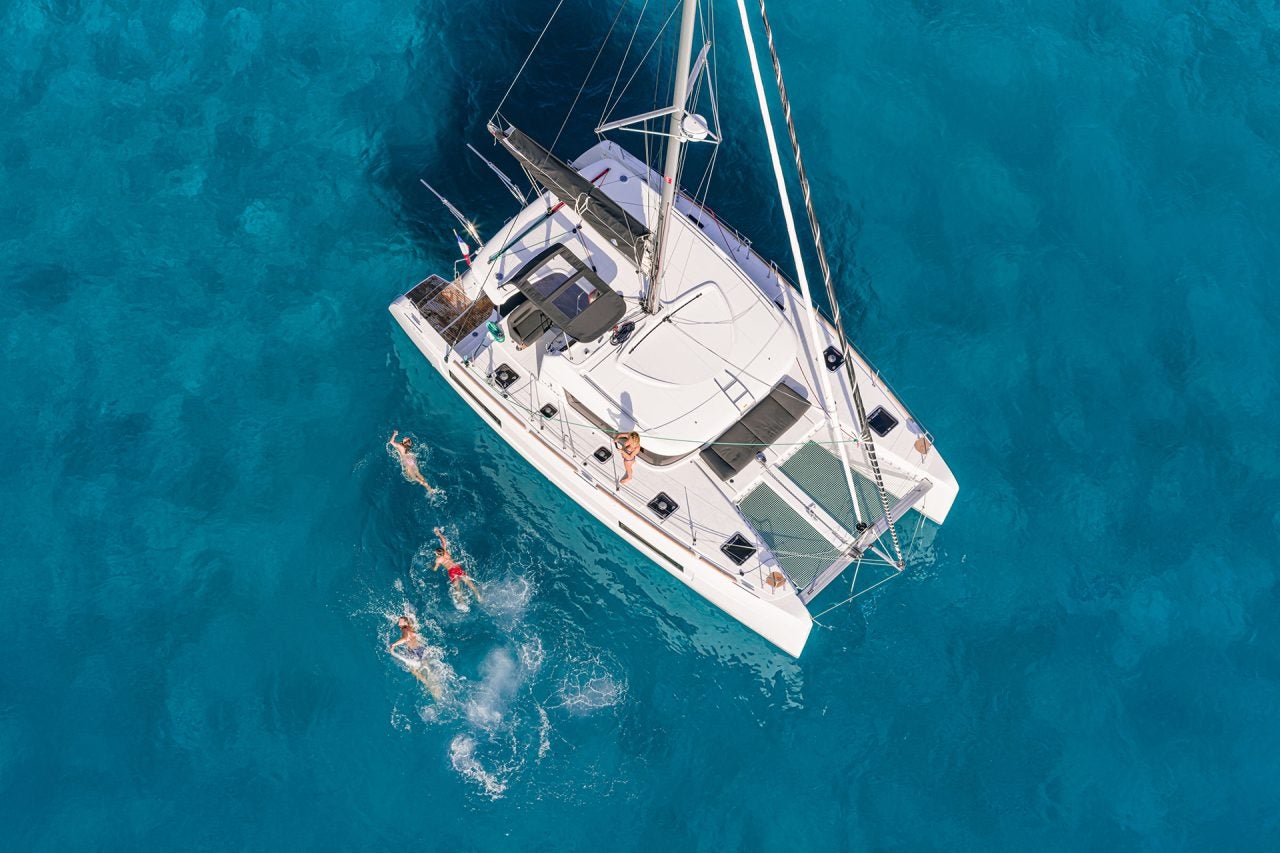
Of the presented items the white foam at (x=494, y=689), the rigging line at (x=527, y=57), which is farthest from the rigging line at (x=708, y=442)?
the rigging line at (x=527, y=57)

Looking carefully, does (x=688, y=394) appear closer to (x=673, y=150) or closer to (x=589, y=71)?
(x=673, y=150)

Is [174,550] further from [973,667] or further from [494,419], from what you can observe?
[973,667]

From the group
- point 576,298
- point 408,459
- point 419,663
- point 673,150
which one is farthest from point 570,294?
point 419,663

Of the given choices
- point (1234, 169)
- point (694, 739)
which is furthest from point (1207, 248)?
point (694, 739)

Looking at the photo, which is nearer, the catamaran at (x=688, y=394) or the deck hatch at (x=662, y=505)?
the catamaran at (x=688, y=394)

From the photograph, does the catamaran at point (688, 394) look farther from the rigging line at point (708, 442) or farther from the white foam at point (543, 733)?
the white foam at point (543, 733)

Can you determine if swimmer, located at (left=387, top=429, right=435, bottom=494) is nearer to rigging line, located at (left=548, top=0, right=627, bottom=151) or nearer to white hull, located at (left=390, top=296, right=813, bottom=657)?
white hull, located at (left=390, top=296, right=813, bottom=657)

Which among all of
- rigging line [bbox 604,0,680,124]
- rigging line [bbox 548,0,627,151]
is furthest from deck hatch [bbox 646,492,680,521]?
rigging line [bbox 604,0,680,124]
